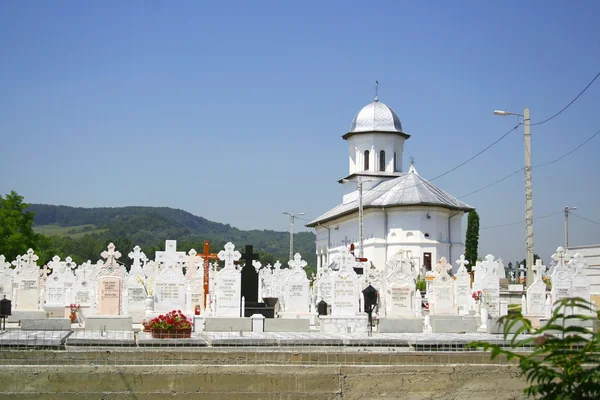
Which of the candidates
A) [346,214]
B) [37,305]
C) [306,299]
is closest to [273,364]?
[306,299]

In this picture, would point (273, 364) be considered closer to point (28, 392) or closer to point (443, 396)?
point (443, 396)

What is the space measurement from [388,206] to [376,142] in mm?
10008

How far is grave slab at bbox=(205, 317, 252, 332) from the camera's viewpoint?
19.5 m

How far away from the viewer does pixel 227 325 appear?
19.6 meters

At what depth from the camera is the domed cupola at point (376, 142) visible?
217ft

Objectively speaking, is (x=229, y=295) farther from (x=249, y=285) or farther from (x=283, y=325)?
(x=283, y=325)

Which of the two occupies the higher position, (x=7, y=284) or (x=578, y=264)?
(x=578, y=264)

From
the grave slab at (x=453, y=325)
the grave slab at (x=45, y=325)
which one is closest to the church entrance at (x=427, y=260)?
the grave slab at (x=453, y=325)

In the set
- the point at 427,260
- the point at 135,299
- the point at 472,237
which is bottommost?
the point at 135,299

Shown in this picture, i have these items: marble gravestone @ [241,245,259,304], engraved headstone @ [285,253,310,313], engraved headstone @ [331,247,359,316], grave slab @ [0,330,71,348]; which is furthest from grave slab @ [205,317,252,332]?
grave slab @ [0,330,71,348]

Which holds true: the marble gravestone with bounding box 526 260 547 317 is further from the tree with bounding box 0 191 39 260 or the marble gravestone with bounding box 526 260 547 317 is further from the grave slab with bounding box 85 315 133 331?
the tree with bounding box 0 191 39 260

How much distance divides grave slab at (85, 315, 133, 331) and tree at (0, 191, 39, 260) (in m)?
35.7

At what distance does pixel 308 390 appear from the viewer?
13.2 metres

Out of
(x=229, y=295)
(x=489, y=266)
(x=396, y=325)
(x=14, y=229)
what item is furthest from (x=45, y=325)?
(x=14, y=229)
